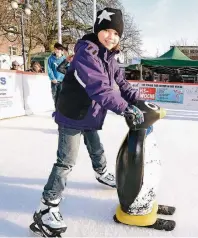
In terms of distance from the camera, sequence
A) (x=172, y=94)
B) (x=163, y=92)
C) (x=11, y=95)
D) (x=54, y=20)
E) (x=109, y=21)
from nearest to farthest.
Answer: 1. (x=109, y=21)
2. (x=11, y=95)
3. (x=172, y=94)
4. (x=163, y=92)
5. (x=54, y=20)

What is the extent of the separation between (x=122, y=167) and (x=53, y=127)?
368 cm

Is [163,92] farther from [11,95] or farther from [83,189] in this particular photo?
[83,189]

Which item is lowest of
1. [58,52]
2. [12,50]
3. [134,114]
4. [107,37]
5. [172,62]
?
[134,114]

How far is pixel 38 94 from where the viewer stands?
7684 millimetres

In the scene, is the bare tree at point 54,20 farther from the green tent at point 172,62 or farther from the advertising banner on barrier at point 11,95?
the advertising banner on barrier at point 11,95

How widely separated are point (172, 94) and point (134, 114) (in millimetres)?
8664

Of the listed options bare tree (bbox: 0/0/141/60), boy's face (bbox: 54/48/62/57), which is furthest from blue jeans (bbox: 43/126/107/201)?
bare tree (bbox: 0/0/141/60)

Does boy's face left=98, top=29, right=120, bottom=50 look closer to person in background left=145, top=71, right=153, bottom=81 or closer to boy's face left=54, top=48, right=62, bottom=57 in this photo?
boy's face left=54, top=48, right=62, bottom=57

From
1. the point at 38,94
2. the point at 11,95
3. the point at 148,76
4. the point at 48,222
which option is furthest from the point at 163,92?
the point at 48,222

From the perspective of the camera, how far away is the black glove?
5.23ft

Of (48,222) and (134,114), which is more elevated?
(134,114)

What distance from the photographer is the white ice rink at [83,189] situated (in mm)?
1863

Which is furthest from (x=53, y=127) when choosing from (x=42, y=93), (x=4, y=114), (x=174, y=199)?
(x=174, y=199)

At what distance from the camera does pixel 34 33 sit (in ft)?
58.9
